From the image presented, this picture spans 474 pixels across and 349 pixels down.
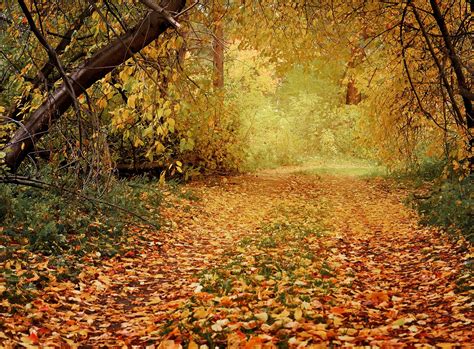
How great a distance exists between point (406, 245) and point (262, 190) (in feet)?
23.4

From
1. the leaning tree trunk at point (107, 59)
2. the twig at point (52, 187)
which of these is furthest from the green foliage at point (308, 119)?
the twig at point (52, 187)

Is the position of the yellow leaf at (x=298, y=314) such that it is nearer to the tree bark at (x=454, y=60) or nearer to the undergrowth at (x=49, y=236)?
the undergrowth at (x=49, y=236)

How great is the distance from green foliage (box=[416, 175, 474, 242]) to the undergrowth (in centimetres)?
439

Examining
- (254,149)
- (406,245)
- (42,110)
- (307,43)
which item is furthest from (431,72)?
(254,149)

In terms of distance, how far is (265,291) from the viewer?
17.3 feet

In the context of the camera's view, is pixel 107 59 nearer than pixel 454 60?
Yes

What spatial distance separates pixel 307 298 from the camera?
16.4 ft

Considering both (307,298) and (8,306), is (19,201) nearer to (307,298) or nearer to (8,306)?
(8,306)

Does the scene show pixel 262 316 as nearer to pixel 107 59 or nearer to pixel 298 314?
pixel 298 314

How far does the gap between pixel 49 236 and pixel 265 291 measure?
296cm

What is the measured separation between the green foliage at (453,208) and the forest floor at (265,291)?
241 mm

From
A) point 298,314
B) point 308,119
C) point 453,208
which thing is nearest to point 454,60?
point 453,208

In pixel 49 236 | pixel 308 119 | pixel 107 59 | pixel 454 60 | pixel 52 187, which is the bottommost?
pixel 49 236

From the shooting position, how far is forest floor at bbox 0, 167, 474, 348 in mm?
4242
